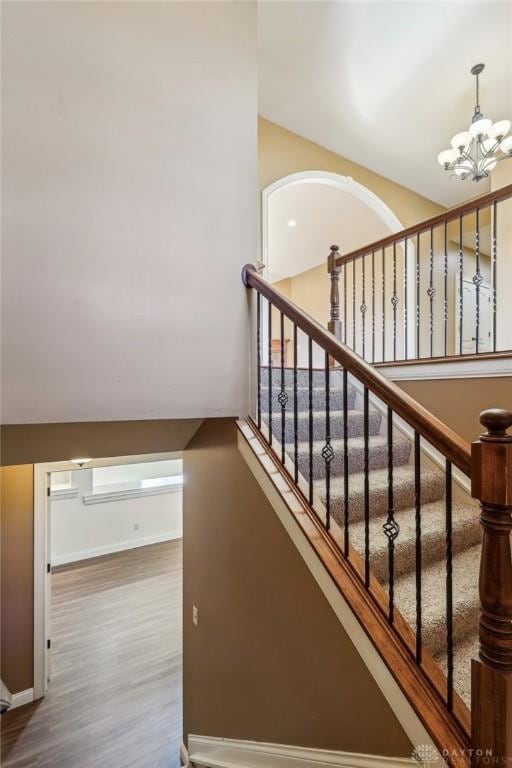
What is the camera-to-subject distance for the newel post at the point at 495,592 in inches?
34.8

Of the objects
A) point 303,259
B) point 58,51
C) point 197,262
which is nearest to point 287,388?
point 197,262

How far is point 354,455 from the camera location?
2244 mm

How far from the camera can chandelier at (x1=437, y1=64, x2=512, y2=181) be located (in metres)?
3.06

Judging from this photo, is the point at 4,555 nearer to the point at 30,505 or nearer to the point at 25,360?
the point at 30,505

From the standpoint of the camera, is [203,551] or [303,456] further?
[203,551]

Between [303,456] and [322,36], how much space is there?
9.99 feet

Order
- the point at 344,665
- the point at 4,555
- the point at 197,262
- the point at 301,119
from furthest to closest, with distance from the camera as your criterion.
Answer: the point at 301,119 → the point at 4,555 → the point at 197,262 → the point at 344,665

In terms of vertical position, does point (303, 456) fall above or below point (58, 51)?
below

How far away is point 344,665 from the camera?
1.26 metres

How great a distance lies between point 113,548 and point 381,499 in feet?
19.4

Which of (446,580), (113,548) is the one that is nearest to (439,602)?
(446,580)

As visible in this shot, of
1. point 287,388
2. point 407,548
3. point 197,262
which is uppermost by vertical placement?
point 197,262

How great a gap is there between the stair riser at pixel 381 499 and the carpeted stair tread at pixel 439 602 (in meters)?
0.33

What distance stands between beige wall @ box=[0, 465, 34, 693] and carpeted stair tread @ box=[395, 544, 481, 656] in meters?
3.25
